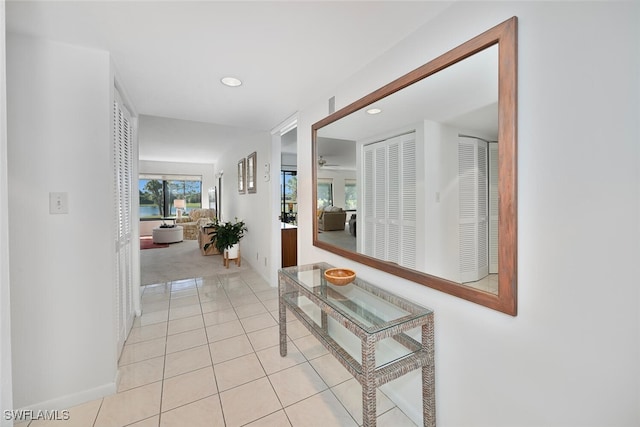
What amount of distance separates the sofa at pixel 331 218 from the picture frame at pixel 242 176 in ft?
9.64

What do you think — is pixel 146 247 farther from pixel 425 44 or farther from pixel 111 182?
pixel 425 44

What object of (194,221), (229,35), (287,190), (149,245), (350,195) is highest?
(229,35)

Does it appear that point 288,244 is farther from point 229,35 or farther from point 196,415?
point 229,35

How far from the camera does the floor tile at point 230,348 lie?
2.05 metres

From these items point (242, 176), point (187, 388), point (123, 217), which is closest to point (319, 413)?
point (187, 388)

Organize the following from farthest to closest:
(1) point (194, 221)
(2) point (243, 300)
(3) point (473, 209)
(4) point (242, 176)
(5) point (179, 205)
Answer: (1) point (194, 221), (5) point (179, 205), (4) point (242, 176), (2) point (243, 300), (3) point (473, 209)

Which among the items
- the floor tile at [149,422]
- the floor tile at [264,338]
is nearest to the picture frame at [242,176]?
the floor tile at [264,338]

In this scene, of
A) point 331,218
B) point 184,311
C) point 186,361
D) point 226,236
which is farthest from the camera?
point 226,236

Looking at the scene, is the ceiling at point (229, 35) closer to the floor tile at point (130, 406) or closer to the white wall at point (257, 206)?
the white wall at point (257, 206)

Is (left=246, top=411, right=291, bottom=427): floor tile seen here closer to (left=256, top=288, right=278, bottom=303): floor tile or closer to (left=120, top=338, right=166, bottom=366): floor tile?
(left=120, top=338, right=166, bottom=366): floor tile

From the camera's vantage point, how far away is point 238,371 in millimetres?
1886

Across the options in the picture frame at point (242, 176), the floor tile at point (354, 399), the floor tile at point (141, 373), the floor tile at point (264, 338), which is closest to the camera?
the floor tile at point (354, 399)

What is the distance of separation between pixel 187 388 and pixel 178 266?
3.47 m

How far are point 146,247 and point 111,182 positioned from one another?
5.65 m
